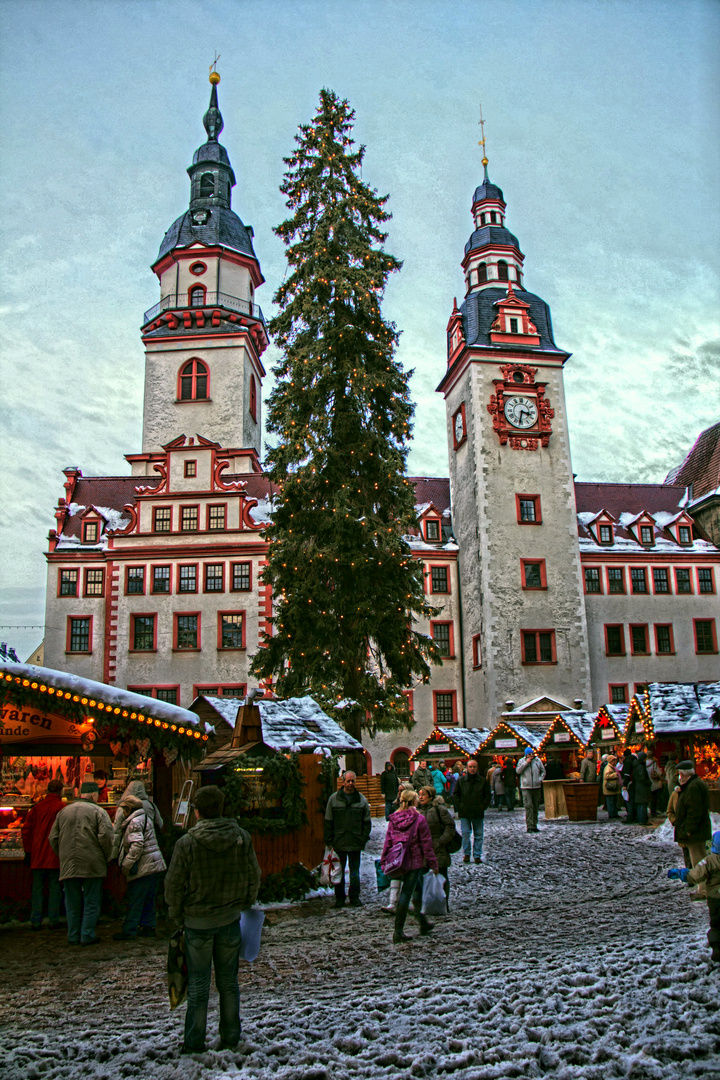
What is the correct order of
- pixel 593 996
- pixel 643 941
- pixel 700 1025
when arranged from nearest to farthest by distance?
1. pixel 700 1025
2. pixel 593 996
3. pixel 643 941

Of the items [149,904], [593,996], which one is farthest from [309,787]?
[593,996]

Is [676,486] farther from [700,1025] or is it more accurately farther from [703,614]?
[700,1025]

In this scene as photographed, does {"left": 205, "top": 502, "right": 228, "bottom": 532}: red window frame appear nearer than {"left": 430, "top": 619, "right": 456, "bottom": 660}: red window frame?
Yes

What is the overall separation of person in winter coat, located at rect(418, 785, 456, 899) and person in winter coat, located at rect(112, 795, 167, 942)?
305 cm

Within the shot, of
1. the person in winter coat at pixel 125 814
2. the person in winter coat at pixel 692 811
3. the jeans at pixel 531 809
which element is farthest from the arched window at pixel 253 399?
the person in winter coat at pixel 692 811

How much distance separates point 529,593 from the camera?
1544 inches

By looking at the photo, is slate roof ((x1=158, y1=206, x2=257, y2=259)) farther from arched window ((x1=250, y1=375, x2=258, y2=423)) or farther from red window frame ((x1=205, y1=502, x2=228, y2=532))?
red window frame ((x1=205, y1=502, x2=228, y2=532))

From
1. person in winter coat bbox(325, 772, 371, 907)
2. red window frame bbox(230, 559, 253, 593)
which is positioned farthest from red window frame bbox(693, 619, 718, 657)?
person in winter coat bbox(325, 772, 371, 907)

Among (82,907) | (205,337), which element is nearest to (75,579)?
(205,337)

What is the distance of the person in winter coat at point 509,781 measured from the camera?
28.6m

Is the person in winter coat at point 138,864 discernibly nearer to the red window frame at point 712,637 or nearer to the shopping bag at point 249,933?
the shopping bag at point 249,933

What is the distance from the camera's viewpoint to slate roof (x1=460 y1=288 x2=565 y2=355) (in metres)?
42.3

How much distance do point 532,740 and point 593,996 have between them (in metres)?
22.7

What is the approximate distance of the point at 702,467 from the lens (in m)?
47.1
